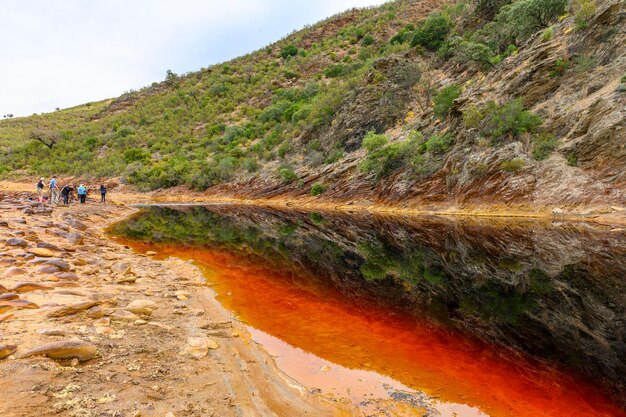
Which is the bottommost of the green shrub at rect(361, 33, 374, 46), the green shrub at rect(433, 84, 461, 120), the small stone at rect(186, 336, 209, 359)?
the small stone at rect(186, 336, 209, 359)

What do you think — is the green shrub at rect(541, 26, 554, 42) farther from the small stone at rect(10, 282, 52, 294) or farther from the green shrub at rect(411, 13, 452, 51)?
the small stone at rect(10, 282, 52, 294)

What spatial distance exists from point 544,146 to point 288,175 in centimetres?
2713

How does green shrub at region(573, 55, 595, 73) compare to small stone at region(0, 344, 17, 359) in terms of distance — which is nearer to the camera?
small stone at region(0, 344, 17, 359)

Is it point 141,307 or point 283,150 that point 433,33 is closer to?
point 283,150

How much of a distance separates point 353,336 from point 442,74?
44.5 meters

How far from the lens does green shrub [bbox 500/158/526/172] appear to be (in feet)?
85.3

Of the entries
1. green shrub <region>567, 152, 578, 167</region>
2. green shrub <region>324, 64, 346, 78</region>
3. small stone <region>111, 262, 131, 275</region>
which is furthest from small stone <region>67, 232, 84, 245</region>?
green shrub <region>324, 64, 346, 78</region>

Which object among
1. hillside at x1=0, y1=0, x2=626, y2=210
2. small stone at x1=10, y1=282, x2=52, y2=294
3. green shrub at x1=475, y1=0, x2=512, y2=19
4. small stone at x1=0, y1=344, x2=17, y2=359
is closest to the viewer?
small stone at x1=0, y1=344, x2=17, y2=359

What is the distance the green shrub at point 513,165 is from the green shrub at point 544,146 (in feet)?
4.03

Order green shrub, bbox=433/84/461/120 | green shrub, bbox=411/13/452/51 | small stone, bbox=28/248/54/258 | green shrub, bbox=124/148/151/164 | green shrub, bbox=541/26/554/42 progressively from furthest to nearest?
green shrub, bbox=124/148/151/164 → green shrub, bbox=411/13/452/51 → green shrub, bbox=433/84/461/120 → green shrub, bbox=541/26/554/42 → small stone, bbox=28/248/54/258

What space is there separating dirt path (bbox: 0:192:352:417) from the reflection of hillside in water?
3.96 metres

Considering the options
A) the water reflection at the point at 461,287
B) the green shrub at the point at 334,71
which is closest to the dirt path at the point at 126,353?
the water reflection at the point at 461,287

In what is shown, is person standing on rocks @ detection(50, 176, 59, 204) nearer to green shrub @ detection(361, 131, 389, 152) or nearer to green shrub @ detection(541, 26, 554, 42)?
green shrub @ detection(361, 131, 389, 152)

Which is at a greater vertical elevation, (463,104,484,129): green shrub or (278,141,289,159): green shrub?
(463,104,484,129): green shrub
